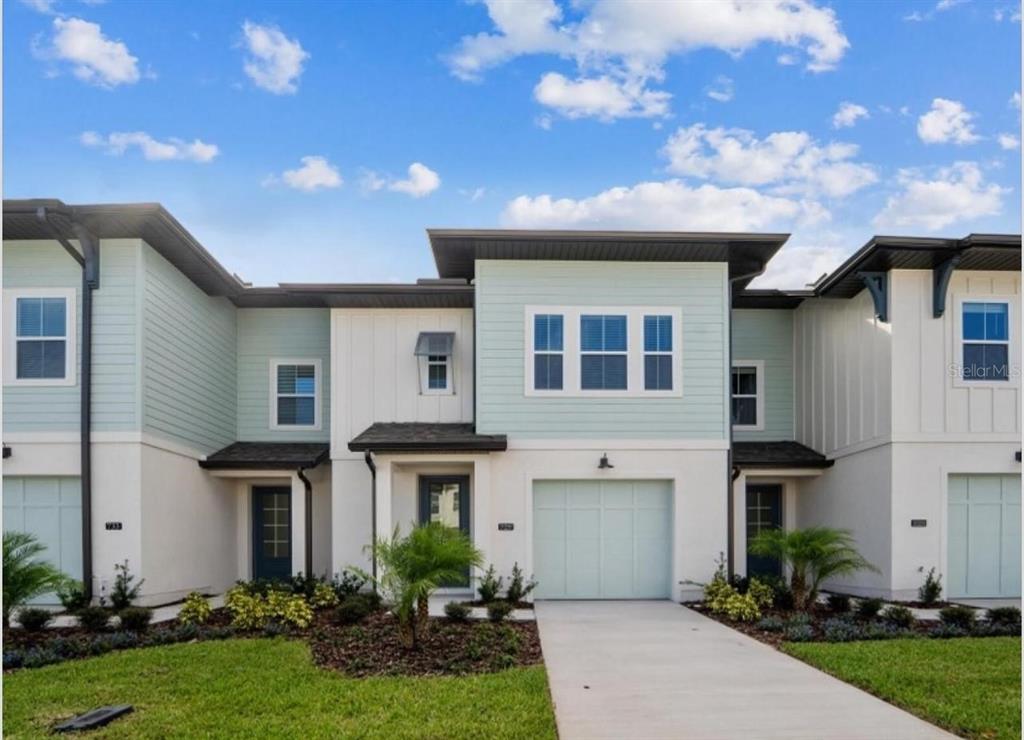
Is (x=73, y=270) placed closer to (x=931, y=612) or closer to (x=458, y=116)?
(x=458, y=116)

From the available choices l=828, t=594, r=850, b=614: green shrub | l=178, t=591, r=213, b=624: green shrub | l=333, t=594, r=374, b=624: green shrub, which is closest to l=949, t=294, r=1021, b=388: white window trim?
l=828, t=594, r=850, b=614: green shrub

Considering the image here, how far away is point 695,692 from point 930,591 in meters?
6.56

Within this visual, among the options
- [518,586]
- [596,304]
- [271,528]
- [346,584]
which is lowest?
[346,584]

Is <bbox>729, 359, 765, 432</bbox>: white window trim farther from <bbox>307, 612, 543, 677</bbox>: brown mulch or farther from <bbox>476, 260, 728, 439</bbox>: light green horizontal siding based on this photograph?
<bbox>307, 612, 543, 677</bbox>: brown mulch

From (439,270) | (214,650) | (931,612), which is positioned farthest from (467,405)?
(931,612)

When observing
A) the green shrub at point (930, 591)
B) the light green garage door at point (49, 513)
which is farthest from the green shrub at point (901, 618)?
the light green garage door at point (49, 513)

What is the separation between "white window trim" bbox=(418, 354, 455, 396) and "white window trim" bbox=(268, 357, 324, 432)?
211 centimetres

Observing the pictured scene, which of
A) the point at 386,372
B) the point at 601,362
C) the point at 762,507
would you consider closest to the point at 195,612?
the point at 386,372

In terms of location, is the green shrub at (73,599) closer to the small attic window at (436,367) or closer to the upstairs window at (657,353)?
the small attic window at (436,367)

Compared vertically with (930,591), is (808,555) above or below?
above

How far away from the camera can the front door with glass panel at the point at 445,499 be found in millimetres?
13469

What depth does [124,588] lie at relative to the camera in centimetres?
1102

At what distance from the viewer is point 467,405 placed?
1416 cm

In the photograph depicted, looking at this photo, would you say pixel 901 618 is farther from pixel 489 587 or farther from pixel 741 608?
pixel 489 587
